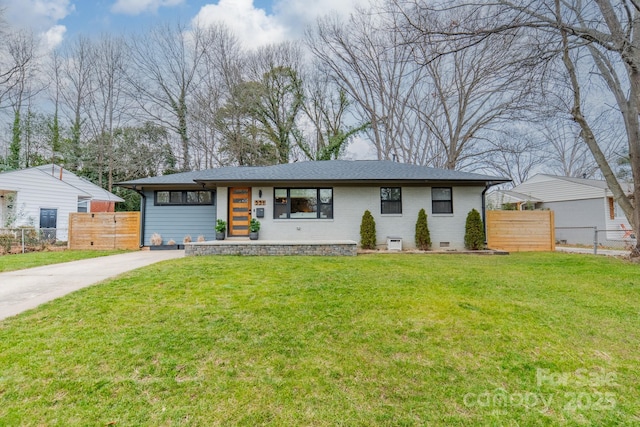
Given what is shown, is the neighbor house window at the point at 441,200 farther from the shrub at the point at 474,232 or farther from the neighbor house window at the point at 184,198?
the neighbor house window at the point at 184,198

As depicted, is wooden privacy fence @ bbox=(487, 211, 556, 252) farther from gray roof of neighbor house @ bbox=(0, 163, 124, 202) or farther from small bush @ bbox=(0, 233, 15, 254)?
gray roof of neighbor house @ bbox=(0, 163, 124, 202)

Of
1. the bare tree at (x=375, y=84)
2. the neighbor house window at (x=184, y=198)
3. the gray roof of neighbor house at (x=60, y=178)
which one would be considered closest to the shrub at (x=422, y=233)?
the neighbor house window at (x=184, y=198)

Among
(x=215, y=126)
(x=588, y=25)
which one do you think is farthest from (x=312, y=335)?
(x=215, y=126)

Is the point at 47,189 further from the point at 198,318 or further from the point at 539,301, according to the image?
the point at 539,301

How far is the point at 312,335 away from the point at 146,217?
1069 cm

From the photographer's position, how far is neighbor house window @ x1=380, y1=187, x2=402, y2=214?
1068 centimetres

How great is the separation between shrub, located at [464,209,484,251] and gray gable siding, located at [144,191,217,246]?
31.0 feet

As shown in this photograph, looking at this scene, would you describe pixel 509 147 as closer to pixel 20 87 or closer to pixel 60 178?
pixel 60 178

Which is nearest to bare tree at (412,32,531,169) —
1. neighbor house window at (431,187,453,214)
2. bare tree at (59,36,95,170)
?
neighbor house window at (431,187,453,214)

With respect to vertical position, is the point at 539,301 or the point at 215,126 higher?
the point at 215,126

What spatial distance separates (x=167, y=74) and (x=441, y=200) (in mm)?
18890

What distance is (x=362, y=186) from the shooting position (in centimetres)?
1063

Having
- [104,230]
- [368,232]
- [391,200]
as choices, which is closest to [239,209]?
[368,232]

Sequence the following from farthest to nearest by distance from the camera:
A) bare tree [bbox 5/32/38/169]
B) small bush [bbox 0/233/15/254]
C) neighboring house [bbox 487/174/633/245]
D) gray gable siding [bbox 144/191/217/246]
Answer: neighboring house [bbox 487/174/633/245]
bare tree [bbox 5/32/38/169]
gray gable siding [bbox 144/191/217/246]
small bush [bbox 0/233/15/254]
